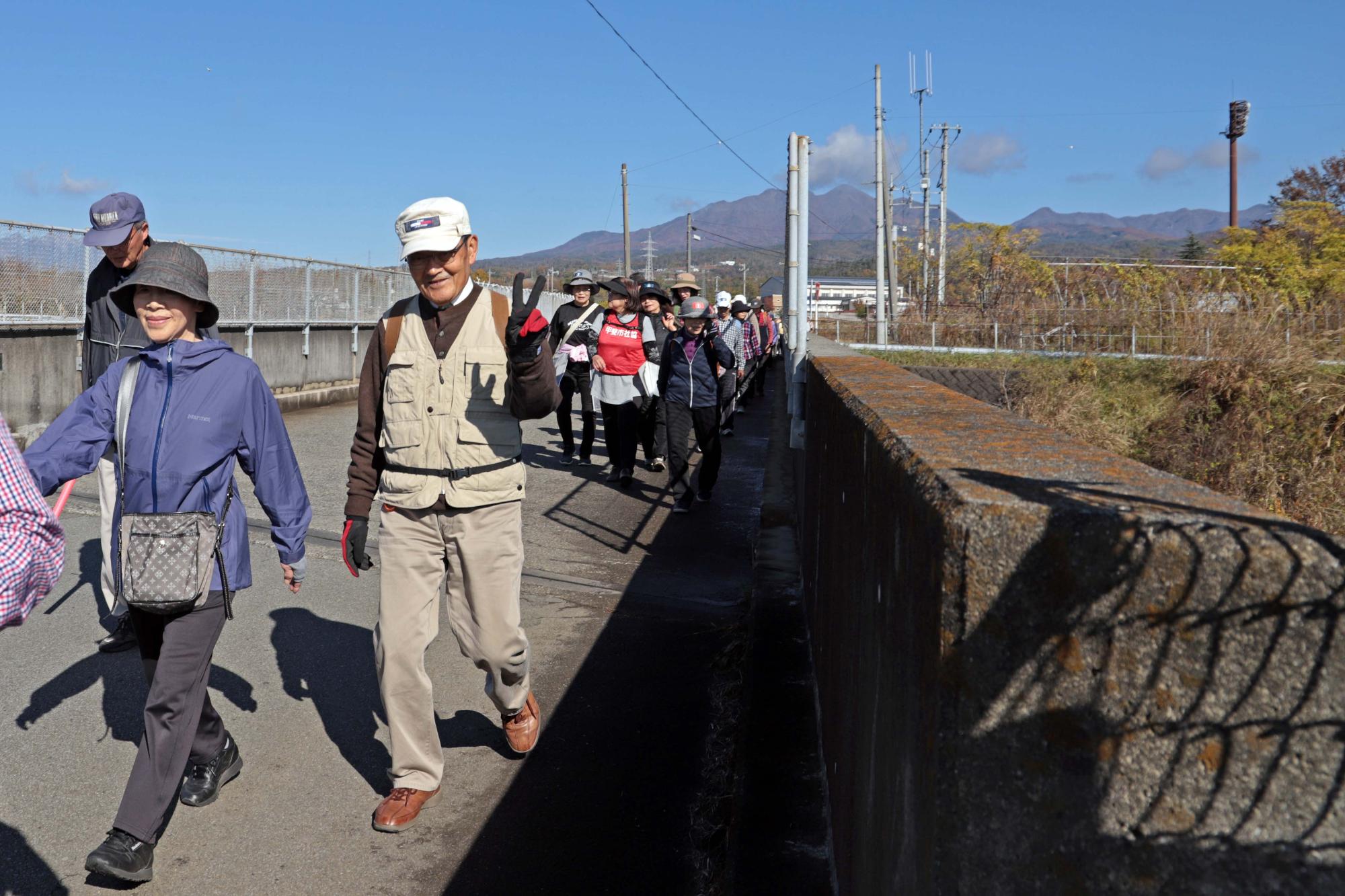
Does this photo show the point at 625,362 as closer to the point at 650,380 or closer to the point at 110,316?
the point at 650,380

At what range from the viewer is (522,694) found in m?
4.73

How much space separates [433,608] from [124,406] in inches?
49.3

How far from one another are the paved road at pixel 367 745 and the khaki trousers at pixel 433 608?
316mm

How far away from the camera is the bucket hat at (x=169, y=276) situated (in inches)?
155

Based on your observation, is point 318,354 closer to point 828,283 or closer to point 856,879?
point 856,879

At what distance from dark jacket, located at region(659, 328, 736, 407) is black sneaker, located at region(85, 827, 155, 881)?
302 inches

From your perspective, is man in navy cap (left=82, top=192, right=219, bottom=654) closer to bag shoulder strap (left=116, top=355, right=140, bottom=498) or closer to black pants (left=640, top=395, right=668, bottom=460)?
bag shoulder strap (left=116, top=355, right=140, bottom=498)

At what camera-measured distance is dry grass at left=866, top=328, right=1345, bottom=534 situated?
8344mm

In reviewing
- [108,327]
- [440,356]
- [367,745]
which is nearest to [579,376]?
[108,327]

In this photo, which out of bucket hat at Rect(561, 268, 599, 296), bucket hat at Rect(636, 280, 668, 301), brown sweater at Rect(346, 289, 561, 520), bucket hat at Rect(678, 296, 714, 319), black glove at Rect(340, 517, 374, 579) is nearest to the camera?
brown sweater at Rect(346, 289, 561, 520)

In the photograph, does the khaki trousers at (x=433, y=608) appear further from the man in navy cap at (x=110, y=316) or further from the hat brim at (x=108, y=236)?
the hat brim at (x=108, y=236)

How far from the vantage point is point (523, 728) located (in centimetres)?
483

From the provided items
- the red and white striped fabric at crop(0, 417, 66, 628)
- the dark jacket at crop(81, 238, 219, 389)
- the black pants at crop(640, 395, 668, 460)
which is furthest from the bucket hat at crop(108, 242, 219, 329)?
the black pants at crop(640, 395, 668, 460)

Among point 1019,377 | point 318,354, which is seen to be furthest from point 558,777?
point 318,354
